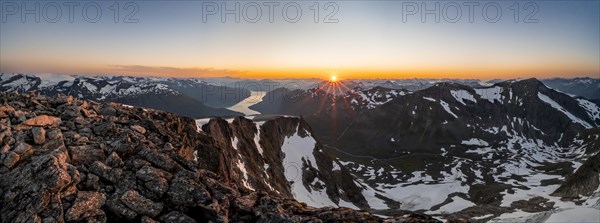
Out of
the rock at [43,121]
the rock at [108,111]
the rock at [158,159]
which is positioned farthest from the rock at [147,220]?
the rock at [108,111]

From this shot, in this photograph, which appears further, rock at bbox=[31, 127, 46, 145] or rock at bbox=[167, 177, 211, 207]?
rock at bbox=[31, 127, 46, 145]

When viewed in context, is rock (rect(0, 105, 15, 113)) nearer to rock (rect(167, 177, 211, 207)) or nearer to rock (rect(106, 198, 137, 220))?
rock (rect(106, 198, 137, 220))

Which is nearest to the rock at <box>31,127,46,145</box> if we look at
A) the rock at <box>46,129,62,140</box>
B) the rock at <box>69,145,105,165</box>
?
the rock at <box>46,129,62,140</box>

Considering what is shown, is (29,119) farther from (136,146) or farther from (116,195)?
(116,195)

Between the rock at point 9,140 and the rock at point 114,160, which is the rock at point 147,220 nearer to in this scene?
the rock at point 114,160

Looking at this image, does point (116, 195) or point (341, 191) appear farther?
point (341, 191)

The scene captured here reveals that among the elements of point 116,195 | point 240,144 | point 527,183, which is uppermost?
point 116,195

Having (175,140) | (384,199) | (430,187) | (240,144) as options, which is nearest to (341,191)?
(384,199)
